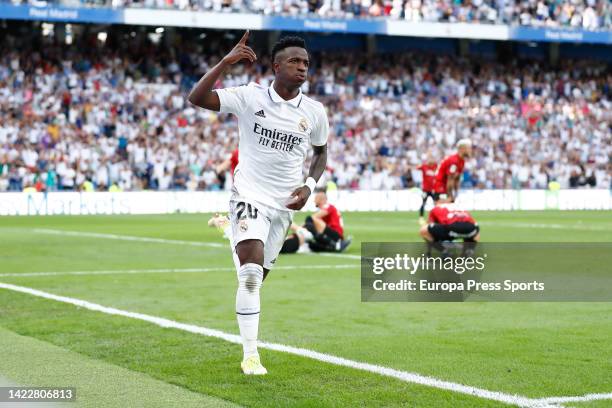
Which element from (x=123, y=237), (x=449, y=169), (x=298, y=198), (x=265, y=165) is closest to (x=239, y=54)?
(x=265, y=165)

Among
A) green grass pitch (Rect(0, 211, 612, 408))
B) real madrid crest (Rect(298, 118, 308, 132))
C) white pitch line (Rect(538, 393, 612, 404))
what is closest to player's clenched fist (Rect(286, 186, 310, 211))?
real madrid crest (Rect(298, 118, 308, 132))

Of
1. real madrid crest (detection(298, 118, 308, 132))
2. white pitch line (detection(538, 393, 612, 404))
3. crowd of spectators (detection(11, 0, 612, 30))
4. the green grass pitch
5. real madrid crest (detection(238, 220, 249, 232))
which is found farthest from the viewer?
crowd of spectators (detection(11, 0, 612, 30))

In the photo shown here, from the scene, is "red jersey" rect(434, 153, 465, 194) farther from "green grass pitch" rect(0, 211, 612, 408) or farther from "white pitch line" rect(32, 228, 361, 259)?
"green grass pitch" rect(0, 211, 612, 408)

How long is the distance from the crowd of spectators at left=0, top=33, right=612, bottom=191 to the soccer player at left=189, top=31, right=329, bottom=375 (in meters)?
27.2

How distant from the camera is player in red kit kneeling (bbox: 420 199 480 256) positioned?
13344 millimetres

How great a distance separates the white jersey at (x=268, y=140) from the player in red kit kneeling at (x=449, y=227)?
6143 millimetres

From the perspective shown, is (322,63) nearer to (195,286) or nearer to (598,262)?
(598,262)

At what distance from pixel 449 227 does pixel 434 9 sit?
1436 inches

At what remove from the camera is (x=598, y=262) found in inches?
632

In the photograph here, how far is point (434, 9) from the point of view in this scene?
48.3 metres

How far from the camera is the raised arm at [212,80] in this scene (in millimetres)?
6895

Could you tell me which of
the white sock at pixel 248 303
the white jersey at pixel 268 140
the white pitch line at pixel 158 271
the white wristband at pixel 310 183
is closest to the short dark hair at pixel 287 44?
the white jersey at pixel 268 140

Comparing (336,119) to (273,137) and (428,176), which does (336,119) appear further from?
(273,137)

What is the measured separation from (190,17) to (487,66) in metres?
16.6
